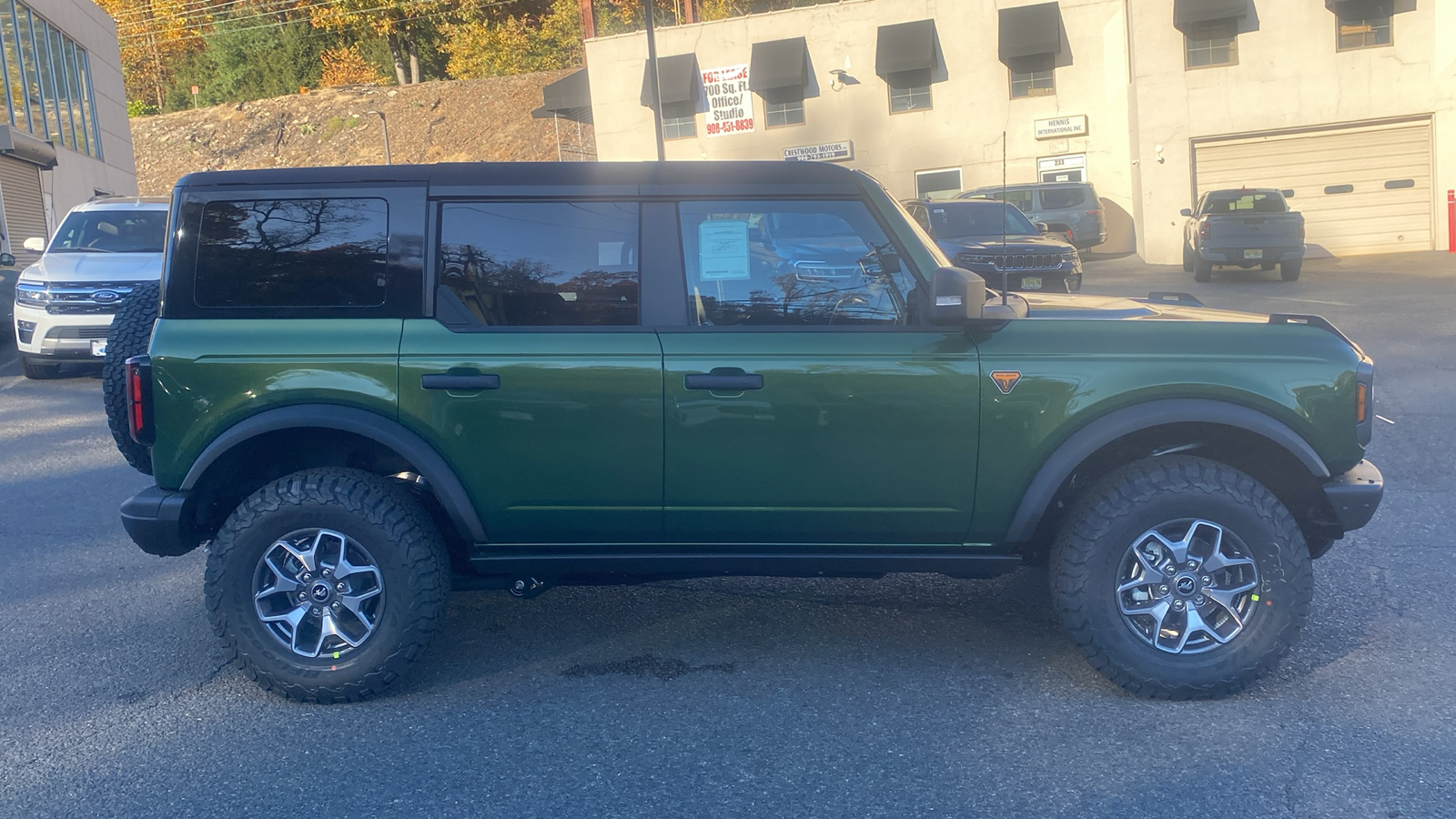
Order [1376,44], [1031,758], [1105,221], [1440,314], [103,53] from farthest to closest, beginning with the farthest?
[103,53] < [1105,221] < [1376,44] < [1440,314] < [1031,758]

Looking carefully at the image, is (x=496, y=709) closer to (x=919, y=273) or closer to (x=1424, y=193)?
(x=919, y=273)

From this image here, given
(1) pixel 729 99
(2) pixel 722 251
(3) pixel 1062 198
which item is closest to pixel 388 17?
(1) pixel 729 99

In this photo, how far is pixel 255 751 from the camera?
3797 mm

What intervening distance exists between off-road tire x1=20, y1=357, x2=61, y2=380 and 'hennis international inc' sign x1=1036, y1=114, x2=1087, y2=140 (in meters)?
22.3

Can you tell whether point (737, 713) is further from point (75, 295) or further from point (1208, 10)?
point (1208, 10)

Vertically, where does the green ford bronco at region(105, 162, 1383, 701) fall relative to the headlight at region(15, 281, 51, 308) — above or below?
below

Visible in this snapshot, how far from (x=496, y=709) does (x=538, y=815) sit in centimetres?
81

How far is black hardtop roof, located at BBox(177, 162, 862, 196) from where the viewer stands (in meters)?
4.16

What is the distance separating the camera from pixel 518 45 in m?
48.7

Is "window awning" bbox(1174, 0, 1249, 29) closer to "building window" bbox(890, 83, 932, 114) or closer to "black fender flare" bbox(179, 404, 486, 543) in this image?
"building window" bbox(890, 83, 932, 114)

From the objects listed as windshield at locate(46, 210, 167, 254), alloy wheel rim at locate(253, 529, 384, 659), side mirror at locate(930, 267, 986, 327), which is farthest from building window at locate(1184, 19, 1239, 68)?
alloy wheel rim at locate(253, 529, 384, 659)

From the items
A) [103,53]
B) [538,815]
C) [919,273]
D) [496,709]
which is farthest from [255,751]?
[103,53]

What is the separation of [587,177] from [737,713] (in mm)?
1982

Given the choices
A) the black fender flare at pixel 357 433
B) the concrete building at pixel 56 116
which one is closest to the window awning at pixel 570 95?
the concrete building at pixel 56 116
